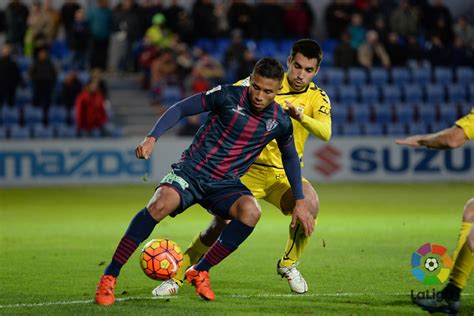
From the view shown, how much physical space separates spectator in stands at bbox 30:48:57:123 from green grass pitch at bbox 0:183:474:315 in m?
3.39

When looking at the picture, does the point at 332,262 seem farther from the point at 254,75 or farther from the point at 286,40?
the point at 286,40

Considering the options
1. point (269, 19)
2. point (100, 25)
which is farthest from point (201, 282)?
point (269, 19)

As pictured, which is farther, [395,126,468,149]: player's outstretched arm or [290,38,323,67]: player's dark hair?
[290,38,323,67]: player's dark hair

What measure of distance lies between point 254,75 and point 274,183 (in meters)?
1.52

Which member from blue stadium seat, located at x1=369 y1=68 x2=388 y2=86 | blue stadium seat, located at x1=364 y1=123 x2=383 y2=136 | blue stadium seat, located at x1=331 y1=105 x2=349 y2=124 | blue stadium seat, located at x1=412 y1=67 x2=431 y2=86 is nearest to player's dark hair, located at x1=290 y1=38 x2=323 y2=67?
blue stadium seat, located at x1=364 y1=123 x2=383 y2=136

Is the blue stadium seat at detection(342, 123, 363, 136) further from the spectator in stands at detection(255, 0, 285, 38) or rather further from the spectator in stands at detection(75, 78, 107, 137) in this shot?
the spectator in stands at detection(75, 78, 107, 137)

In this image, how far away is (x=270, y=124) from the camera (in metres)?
7.54

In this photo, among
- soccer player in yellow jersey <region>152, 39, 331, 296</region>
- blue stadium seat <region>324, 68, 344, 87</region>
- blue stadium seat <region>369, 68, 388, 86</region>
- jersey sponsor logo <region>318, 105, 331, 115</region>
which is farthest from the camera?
blue stadium seat <region>369, 68, 388, 86</region>

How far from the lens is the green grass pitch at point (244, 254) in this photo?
739cm

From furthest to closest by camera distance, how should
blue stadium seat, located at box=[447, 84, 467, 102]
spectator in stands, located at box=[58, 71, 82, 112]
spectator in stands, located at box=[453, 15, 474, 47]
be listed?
spectator in stands, located at box=[453, 15, 474, 47] < blue stadium seat, located at box=[447, 84, 467, 102] < spectator in stands, located at box=[58, 71, 82, 112]

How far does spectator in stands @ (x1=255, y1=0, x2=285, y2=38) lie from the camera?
24.2 meters

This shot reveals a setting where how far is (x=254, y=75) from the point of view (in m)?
7.29

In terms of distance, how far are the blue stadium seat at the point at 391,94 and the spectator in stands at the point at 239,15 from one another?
3738 millimetres

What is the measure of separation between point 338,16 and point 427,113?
148 inches
